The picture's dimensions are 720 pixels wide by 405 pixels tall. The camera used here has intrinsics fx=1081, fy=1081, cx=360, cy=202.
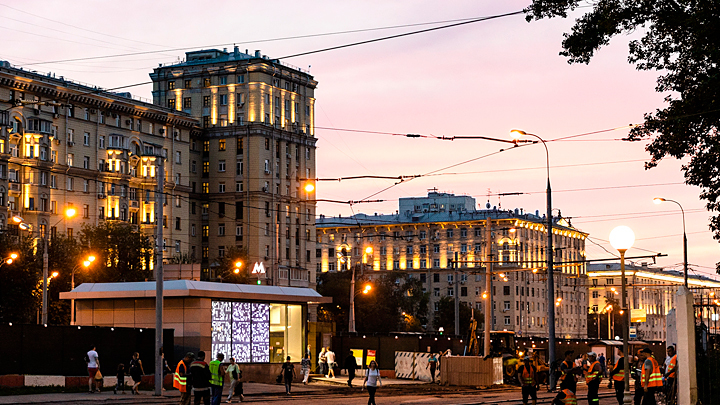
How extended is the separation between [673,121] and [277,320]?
92.7 ft

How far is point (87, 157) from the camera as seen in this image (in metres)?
114

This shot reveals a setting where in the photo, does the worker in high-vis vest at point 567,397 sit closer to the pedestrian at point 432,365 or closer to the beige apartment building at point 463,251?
the pedestrian at point 432,365

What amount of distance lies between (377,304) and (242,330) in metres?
77.7

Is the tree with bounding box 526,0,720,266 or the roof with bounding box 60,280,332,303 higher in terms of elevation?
the tree with bounding box 526,0,720,266

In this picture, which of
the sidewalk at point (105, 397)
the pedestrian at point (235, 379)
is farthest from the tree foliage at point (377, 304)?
the pedestrian at point (235, 379)

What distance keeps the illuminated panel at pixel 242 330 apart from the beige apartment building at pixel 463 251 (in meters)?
102

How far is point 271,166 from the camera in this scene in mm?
129500

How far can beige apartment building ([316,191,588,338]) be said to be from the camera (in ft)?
507

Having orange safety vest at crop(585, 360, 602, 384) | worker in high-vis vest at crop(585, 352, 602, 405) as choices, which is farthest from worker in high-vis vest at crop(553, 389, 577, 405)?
orange safety vest at crop(585, 360, 602, 384)

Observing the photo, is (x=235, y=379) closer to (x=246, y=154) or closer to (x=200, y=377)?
(x=200, y=377)

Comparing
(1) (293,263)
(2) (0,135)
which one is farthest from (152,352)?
(1) (293,263)

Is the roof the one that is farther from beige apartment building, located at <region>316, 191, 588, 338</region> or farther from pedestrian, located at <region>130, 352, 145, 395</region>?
beige apartment building, located at <region>316, 191, 588, 338</region>

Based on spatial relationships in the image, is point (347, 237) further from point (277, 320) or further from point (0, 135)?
point (277, 320)

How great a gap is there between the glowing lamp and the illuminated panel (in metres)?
25.4
